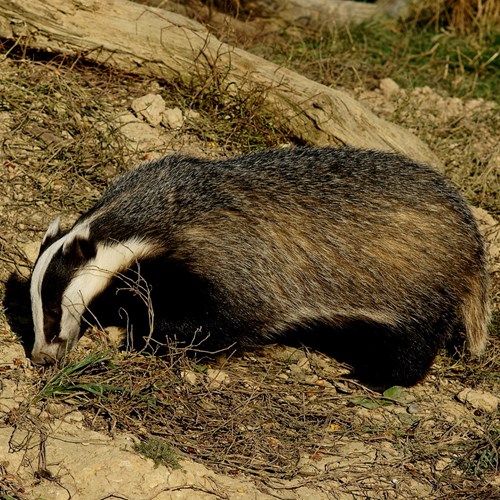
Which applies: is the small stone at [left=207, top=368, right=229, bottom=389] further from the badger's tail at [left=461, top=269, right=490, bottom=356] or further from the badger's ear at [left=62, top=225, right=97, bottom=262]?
the badger's tail at [left=461, top=269, right=490, bottom=356]

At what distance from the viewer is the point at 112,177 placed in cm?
680

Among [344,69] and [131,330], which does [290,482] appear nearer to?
A: [131,330]

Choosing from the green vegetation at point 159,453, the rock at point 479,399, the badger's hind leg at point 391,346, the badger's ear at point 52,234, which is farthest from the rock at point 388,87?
the green vegetation at point 159,453

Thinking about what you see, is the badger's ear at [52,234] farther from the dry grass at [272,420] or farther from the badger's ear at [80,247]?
the dry grass at [272,420]

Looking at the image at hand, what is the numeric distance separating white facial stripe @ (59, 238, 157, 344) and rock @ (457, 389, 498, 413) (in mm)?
2084

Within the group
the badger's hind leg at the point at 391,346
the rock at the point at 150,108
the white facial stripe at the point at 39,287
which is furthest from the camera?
the rock at the point at 150,108

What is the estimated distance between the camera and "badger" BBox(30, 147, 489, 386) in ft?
17.4

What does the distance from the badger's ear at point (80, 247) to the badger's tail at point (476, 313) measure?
7.46ft

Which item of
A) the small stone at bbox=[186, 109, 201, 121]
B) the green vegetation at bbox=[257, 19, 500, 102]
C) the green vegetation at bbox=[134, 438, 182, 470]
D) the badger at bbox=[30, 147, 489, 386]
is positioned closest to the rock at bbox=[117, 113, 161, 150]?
the small stone at bbox=[186, 109, 201, 121]

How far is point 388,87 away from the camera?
8727mm

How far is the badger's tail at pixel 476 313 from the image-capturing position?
564 cm

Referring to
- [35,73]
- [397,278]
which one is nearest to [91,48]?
[35,73]

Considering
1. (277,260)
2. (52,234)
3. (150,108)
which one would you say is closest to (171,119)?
(150,108)

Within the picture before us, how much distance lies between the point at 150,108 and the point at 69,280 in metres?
2.45
